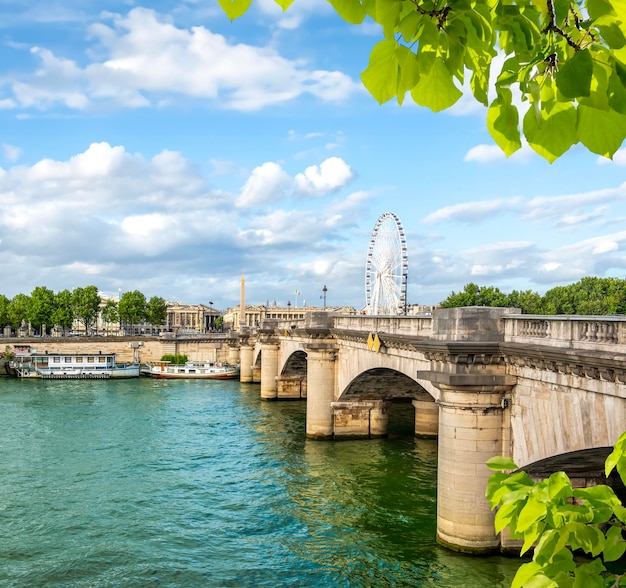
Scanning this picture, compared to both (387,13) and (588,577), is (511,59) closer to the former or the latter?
(387,13)

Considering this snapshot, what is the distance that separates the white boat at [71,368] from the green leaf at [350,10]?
8559cm

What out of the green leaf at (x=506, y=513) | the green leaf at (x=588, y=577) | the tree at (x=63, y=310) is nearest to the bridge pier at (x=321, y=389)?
the green leaf at (x=506, y=513)

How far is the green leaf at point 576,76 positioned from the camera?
2.19 metres

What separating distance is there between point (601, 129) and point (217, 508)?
2556cm

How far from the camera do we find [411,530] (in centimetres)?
2248

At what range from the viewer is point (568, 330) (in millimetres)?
15047

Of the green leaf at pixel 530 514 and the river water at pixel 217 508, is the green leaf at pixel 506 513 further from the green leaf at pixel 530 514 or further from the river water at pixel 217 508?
the river water at pixel 217 508

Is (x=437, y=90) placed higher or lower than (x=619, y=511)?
higher

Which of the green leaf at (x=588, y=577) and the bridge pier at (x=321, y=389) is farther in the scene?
the bridge pier at (x=321, y=389)

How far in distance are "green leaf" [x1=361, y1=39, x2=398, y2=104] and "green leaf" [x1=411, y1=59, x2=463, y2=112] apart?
163mm

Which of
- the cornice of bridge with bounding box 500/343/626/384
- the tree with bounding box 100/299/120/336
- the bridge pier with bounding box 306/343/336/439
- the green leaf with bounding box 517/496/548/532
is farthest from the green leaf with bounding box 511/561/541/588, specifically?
the tree with bounding box 100/299/120/336

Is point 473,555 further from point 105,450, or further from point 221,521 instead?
point 105,450

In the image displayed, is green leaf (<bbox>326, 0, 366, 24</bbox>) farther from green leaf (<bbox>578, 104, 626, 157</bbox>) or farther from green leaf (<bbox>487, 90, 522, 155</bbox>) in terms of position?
green leaf (<bbox>578, 104, 626, 157</bbox>)

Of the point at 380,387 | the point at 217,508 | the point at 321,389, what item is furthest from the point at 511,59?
the point at 321,389
